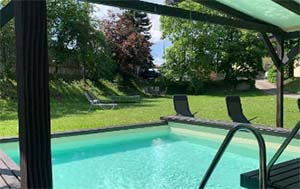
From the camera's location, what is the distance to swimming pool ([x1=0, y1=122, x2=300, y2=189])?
5344 mm

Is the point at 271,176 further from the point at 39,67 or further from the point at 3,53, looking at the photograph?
the point at 3,53

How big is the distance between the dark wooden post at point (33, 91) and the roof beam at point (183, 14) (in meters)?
3.20

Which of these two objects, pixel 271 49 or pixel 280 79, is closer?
pixel 271 49

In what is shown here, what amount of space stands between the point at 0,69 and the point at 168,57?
1071 cm

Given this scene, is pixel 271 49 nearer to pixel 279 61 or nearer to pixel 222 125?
pixel 279 61

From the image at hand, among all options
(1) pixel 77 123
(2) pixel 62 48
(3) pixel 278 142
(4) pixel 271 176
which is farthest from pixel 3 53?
(4) pixel 271 176

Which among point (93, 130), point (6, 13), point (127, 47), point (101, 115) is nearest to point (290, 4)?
point (6, 13)

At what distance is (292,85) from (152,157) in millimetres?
16331

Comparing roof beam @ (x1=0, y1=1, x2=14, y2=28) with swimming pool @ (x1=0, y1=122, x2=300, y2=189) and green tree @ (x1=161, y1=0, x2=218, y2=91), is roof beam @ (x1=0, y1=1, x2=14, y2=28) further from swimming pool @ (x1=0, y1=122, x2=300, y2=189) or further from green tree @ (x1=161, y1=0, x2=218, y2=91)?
green tree @ (x1=161, y1=0, x2=218, y2=91)

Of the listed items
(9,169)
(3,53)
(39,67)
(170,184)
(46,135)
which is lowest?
(170,184)

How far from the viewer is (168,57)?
844 inches

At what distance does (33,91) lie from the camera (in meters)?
1.78

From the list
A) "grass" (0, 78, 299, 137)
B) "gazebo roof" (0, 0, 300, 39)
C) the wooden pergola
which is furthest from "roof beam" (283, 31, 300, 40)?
the wooden pergola

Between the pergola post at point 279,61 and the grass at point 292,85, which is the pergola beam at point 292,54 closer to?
the pergola post at point 279,61
